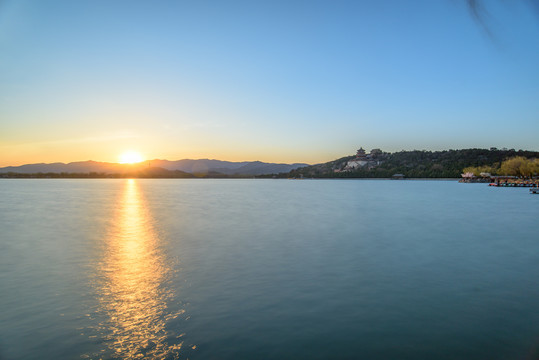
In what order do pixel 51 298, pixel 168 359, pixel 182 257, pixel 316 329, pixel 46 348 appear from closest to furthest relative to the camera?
pixel 168 359 < pixel 46 348 < pixel 316 329 < pixel 51 298 < pixel 182 257

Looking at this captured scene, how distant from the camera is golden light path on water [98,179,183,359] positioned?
7.18 metres

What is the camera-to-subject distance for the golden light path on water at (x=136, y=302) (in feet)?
23.6

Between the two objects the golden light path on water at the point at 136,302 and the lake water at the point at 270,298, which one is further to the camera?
the lake water at the point at 270,298

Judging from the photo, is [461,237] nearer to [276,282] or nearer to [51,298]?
[276,282]

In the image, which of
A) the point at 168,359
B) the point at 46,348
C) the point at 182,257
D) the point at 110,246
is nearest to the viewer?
the point at 168,359

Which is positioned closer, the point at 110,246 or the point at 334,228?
the point at 110,246

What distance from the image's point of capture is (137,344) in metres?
7.29

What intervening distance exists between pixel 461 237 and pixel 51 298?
2116cm

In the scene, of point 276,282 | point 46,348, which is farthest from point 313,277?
point 46,348

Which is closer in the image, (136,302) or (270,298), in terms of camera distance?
(136,302)

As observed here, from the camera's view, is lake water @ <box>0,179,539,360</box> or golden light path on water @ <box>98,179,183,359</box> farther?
lake water @ <box>0,179,539,360</box>

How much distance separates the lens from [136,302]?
386 inches

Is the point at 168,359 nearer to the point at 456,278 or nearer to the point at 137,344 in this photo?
the point at 137,344

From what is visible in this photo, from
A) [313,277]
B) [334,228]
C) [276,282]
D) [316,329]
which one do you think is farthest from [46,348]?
[334,228]
